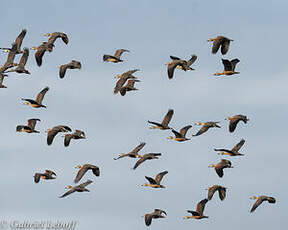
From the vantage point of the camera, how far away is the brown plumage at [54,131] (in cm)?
8694

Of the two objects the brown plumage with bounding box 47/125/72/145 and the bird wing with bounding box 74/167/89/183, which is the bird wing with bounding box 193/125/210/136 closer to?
the bird wing with bounding box 74/167/89/183

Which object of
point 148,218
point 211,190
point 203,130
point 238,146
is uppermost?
point 203,130

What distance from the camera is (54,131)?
87812 millimetres

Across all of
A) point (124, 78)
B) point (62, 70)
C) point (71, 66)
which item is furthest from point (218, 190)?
point (62, 70)

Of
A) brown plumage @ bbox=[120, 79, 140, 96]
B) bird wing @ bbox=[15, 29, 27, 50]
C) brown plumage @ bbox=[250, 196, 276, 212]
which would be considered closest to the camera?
brown plumage @ bbox=[250, 196, 276, 212]

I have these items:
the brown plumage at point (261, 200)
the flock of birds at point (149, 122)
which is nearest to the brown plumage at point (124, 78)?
the flock of birds at point (149, 122)

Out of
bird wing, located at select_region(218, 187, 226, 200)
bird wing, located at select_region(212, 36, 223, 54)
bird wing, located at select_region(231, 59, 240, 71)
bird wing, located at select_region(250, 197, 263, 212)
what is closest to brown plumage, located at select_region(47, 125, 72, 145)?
bird wing, located at select_region(218, 187, 226, 200)

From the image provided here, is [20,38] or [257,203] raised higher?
[20,38]

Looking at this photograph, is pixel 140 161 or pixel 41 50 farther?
pixel 41 50

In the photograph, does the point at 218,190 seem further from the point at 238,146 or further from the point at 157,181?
the point at 157,181

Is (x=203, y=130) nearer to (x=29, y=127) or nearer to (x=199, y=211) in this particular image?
(x=199, y=211)

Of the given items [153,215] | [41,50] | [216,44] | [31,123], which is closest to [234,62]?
[216,44]

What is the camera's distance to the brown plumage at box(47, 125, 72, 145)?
86.9 m

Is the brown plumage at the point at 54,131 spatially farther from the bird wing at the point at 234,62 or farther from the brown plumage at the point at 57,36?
the bird wing at the point at 234,62
